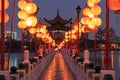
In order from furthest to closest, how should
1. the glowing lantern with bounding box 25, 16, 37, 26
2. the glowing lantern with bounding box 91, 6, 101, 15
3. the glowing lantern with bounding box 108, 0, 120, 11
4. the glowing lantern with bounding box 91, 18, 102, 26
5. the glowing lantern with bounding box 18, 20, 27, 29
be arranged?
the glowing lantern with bounding box 18, 20, 27, 29 < the glowing lantern with bounding box 25, 16, 37, 26 < the glowing lantern with bounding box 91, 18, 102, 26 < the glowing lantern with bounding box 91, 6, 101, 15 < the glowing lantern with bounding box 108, 0, 120, 11

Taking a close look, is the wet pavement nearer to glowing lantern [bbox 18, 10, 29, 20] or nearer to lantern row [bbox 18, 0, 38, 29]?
lantern row [bbox 18, 0, 38, 29]

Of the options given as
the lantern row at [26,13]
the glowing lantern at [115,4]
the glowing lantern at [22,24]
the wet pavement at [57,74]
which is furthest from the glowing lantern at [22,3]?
the glowing lantern at [115,4]

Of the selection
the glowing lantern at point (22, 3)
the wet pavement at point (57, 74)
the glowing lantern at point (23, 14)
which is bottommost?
the wet pavement at point (57, 74)

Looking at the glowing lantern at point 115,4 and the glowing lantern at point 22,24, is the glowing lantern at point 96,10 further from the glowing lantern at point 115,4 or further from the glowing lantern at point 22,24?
the glowing lantern at point 115,4

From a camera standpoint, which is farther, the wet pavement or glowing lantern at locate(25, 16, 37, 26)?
the wet pavement

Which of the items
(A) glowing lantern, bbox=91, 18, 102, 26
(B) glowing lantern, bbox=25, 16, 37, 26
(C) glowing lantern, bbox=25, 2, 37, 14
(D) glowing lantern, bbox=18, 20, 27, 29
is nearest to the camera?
(A) glowing lantern, bbox=91, 18, 102, 26

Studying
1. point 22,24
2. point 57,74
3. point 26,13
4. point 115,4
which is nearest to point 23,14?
point 26,13

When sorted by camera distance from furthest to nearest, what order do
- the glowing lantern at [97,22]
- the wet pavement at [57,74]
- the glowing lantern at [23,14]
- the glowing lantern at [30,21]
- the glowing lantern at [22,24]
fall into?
the wet pavement at [57,74] → the glowing lantern at [22,24] → the glowing lantern at [30,21] → the glowing lantern at [23,14] → the glowing lantern at [97,22]

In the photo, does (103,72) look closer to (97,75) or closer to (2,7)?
(97,75)

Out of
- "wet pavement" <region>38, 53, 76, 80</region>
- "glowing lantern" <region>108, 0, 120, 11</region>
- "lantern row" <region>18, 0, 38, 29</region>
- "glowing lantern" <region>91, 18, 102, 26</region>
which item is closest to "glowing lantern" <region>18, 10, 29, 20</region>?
"lantern row" <region>18, 0, 38, 29</region>

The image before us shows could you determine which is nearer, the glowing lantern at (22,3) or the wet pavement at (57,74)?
the glowing lantern at (22,3)

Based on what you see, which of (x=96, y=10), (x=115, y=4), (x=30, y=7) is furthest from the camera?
(x=30, y=7)

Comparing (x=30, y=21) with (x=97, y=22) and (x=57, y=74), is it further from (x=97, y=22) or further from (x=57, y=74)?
(x=57, y=74)

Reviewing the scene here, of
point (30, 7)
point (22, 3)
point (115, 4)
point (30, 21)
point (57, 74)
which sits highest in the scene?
point (22, 3)
